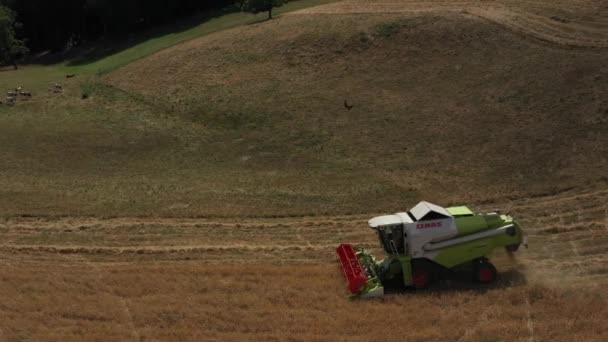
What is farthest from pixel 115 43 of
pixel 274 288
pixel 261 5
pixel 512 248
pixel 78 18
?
pixel 512 248

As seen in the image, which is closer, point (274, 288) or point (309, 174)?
point (274, 288)

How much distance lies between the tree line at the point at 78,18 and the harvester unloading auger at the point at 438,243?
55935mm

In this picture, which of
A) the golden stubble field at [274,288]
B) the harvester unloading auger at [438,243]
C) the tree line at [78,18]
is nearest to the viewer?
the golden stubble field at [274,288]

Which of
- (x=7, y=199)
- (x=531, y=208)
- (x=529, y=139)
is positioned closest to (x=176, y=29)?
(x=7, y=199)

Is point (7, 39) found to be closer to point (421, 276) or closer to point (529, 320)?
point (421, 276)

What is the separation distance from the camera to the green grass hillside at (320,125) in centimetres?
2980

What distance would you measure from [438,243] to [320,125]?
813 inches

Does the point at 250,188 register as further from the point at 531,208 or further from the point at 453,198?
the point at 531,208

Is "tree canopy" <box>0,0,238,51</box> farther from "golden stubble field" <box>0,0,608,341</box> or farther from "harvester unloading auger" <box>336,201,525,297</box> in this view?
"harvester unloading auger" <box>336,201,525,297</box>

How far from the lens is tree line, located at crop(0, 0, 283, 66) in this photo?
73.4 meters

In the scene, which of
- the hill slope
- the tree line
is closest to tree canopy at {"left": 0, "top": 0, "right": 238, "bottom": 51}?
the tree line

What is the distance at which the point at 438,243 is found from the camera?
18.3 m

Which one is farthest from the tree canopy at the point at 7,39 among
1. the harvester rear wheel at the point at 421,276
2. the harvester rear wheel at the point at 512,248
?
the harvester rear wheel at the point at 512,248

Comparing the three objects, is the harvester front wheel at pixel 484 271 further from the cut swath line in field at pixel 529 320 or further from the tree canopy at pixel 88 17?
the tree canopy at pixel 88 17
